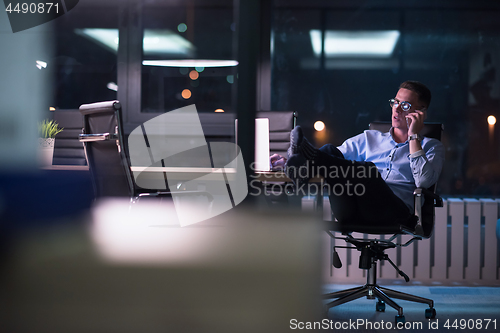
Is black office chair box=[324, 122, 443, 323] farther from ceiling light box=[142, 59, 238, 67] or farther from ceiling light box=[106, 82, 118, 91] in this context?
ceiling light box=[106, 82, 118, 91]

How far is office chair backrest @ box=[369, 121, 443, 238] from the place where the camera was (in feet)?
7.25

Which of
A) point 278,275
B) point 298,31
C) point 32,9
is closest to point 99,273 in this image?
point 278,275

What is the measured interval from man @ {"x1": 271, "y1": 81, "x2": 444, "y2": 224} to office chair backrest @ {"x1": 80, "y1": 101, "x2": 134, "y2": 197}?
0.88 metres

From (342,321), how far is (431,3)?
2.86m

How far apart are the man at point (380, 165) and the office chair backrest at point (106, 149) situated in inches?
34.5

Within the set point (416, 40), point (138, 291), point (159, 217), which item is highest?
point (416, 40)

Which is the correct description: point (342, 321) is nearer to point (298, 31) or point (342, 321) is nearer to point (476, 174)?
point (476, 174)

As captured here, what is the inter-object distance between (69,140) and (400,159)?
2.60 m

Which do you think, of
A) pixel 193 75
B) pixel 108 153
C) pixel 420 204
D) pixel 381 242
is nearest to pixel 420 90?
pixel 420 204

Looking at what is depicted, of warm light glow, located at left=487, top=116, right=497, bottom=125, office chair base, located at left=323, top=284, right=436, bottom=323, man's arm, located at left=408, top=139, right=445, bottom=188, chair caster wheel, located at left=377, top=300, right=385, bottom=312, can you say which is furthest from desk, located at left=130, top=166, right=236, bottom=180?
warm light glow, located at left=487, top=116, right=497, bottom=125

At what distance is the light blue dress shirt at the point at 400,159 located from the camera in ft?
7.30

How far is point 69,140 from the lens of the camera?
11.6 ft

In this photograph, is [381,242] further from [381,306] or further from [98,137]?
[98,137]

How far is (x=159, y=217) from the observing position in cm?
79
